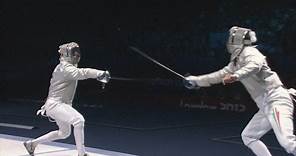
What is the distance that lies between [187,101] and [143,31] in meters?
2.87

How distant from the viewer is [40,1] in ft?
54.9

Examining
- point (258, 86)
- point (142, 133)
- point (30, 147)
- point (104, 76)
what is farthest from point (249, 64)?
point (142, 133)

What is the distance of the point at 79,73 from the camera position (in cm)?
636

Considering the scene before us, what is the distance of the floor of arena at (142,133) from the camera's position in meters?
7.65

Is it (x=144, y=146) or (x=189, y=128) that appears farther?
(x=189, y=128)

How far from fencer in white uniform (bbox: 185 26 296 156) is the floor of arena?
1806mm

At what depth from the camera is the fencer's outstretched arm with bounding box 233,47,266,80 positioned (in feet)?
17.4

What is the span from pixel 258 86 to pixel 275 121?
42 cm

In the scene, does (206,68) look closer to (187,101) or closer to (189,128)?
(187,101)

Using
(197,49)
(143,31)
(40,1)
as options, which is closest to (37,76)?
(40,1)

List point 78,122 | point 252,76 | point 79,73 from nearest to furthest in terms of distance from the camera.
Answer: point 252,76, point 79,73, point 78,122

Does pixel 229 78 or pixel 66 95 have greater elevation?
pixel 229 78

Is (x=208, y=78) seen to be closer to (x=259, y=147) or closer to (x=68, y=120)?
(x=259, y=147)

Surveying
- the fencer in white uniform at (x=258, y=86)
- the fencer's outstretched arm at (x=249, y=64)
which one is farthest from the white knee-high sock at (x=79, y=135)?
the fencer's outstretched arm at (x=249, y=64)
